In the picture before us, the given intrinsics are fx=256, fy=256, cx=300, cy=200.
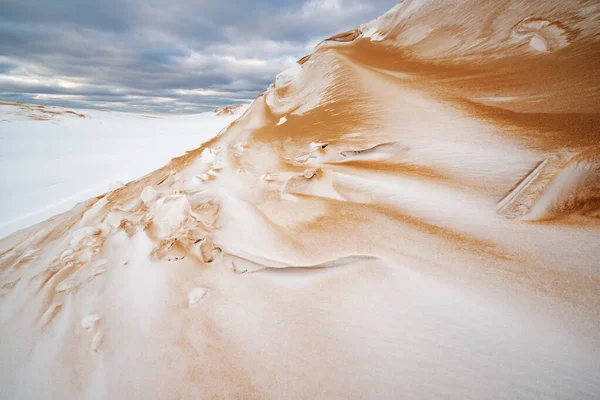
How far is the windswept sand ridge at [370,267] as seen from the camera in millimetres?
898

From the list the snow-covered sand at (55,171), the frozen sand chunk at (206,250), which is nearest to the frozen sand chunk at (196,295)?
the frozen sand chunk at (206,250)

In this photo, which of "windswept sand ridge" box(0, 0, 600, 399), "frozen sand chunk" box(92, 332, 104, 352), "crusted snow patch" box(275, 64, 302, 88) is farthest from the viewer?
"crusted snow patch" box(275, 64, 302, 88)

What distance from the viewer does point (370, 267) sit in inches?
49.6

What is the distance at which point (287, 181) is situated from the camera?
2.14 m

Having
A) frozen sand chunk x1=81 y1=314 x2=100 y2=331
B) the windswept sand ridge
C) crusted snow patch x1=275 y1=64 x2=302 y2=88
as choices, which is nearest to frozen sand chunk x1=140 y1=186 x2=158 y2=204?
the windswept sand ridge

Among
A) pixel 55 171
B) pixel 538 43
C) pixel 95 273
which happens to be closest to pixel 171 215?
pixel 95 273

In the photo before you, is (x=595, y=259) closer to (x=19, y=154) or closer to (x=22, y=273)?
(x=22, y=273)

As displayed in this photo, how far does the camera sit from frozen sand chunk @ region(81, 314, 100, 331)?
1.32m

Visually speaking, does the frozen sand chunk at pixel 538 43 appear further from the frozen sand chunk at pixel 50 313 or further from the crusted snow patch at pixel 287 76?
the frozen sand chunk at pixel 50 313

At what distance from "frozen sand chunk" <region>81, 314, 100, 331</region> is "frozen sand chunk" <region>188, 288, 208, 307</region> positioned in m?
0.51

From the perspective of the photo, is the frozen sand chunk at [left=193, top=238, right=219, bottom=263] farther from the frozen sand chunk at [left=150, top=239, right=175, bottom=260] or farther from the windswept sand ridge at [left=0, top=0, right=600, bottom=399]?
the frozen sand chunk at [left=150, top=239, right=175, bottom=260]

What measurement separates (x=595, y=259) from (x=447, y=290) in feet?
2.02

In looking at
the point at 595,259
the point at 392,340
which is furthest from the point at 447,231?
the point at 392,340

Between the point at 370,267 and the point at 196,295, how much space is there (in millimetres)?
890
